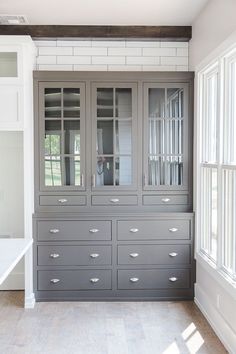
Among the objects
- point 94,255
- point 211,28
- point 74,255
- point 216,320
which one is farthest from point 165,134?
point 216,320

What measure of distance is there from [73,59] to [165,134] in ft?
4.27

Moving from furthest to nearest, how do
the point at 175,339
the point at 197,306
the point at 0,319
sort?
the point at 197,306
the point at 0,319
the point at 175,339

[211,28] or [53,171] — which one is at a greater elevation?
[211,28]

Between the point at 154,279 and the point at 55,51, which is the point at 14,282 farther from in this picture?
the point at 55,51

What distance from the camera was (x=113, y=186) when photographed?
4566 millimetres

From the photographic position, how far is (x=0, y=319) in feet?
13.2

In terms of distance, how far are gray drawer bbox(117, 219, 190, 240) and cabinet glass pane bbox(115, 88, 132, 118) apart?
111 cm

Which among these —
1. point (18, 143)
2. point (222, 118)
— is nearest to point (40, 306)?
point (18, 143)

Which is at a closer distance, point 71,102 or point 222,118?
point 222,118

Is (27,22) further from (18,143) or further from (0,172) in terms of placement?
(0,172)

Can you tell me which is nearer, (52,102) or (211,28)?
(211,28)

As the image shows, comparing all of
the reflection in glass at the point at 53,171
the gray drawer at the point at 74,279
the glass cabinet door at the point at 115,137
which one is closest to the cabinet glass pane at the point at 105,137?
the glass cabinet door at the point at 115,137

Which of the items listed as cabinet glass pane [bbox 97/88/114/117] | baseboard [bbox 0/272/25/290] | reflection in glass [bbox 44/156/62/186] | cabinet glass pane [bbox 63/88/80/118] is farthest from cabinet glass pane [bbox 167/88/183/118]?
baseboard [bbox 0/272/25/290]

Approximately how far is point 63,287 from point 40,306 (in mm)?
293
